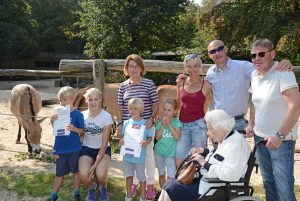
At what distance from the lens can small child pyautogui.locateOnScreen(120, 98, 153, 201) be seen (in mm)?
3982

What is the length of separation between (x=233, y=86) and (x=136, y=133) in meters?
1.16

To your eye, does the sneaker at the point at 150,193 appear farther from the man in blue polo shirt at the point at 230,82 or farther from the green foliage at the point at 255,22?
the green foliage at the point at 255,22

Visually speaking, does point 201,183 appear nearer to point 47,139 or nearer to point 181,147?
point 181,147

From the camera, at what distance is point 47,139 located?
8.16 m

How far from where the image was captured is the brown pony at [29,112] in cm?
664

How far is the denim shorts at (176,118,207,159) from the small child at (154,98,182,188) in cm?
6

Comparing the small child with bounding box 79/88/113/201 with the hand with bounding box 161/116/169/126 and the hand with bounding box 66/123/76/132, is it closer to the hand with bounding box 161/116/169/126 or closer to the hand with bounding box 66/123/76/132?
the hand with bounding box 66/123/76/132

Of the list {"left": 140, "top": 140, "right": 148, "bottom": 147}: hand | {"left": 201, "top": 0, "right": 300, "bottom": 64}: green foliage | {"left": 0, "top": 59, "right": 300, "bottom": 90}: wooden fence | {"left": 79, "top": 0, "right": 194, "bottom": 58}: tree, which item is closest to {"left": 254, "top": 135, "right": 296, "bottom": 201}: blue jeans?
{"left": 140, "top": 140, "right": 148, "bottom": 147}: hand

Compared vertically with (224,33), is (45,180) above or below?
below

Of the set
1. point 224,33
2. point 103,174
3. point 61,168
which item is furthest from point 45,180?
point 224,33

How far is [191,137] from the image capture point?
13.2 feet

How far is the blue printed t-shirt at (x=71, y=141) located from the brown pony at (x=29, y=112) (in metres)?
2.55

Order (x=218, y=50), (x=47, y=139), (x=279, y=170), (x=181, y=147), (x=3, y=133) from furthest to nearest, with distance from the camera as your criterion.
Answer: (x=3, y=133) < (x=47, y=139) < (x=181, y=147) < (x=218, y=50) < (x=279, y=170)

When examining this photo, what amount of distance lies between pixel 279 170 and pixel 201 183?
2.28 ft
